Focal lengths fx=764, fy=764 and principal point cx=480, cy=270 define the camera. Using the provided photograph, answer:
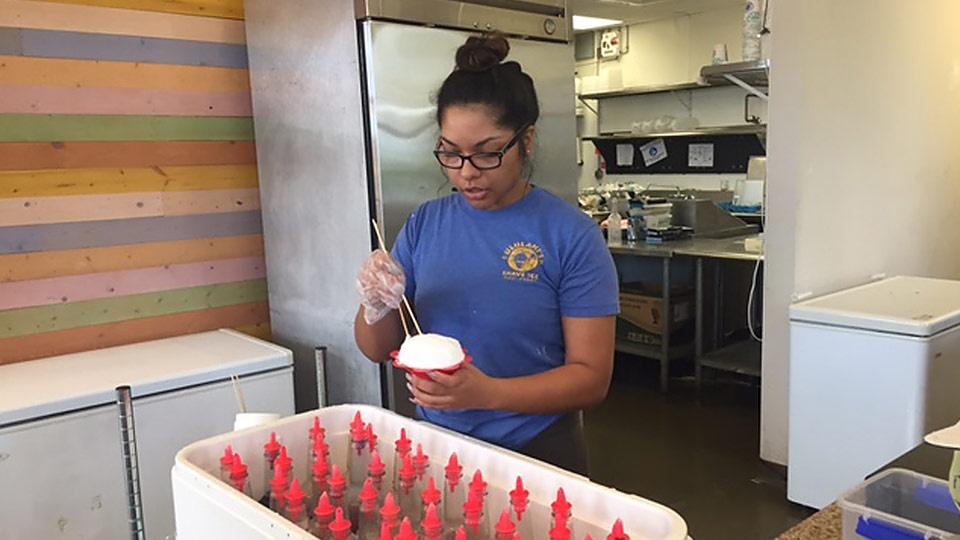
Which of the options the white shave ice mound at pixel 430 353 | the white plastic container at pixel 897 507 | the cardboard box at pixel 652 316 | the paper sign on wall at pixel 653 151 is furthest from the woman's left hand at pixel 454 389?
the paper sign on wall at pixel 653 151

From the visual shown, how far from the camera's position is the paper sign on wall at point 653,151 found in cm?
768

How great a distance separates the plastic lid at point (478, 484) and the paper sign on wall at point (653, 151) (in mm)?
7079

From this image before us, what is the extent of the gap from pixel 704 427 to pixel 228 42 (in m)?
2.80

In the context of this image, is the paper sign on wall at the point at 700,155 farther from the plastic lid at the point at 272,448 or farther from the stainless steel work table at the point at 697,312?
the plastic lid at the point at 272,448

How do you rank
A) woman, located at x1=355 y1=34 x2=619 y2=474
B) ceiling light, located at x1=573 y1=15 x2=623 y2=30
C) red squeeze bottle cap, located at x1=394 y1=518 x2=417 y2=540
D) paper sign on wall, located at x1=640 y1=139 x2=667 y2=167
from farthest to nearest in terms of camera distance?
paper sign on wall, located at x1=640 y1=139 x2=667 y2=167 → ceiling light, located at x1=573 y1=15 x2=623 y2=30 → woman, located at x1=355 y1=34 x2=619 y2=474 → red squeeze bottle cap, located at x1=394 y1=518 x2=417 y2=540

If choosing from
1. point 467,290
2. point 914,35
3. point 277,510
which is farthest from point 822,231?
point 277,510

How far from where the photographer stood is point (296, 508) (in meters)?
0.96

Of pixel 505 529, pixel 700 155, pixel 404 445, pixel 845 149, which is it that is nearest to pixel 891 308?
pixel 845 149

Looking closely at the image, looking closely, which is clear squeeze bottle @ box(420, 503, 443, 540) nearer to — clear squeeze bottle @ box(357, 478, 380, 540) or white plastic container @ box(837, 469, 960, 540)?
clear squeeze bottle @ box(357, 478, 380, 540)

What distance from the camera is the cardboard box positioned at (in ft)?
14.9

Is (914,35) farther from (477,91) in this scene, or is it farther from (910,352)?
(477,91)

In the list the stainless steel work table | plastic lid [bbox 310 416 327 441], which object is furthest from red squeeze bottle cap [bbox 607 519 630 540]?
the stainless steel work table

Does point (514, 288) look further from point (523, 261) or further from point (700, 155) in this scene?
point (700, 155)

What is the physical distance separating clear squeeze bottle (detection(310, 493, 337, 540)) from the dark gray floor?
84.6 inches
